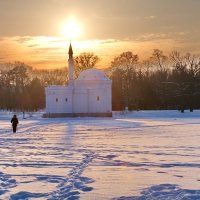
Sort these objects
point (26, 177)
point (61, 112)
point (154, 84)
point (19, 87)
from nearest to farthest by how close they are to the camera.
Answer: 1. point (26, 177)
2. point (61, 112)
3. point (154, 84)
4. point (19, 87)

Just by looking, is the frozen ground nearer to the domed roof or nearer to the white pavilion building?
the white pavilion building

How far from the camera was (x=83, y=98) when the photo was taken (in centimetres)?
6138

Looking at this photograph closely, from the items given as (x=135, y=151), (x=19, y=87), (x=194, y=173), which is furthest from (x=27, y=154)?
(x=19, y=87)

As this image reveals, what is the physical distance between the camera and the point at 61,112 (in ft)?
199

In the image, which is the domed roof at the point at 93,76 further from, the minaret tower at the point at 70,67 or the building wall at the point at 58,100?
the building wall at the point at 58,100

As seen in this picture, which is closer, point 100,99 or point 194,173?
point 194,173

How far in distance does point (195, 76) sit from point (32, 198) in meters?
67.8

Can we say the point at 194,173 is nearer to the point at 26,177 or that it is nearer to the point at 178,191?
the point at 178,191

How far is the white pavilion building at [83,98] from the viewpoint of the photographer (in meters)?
60.6

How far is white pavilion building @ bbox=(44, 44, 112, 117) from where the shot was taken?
2384 inches

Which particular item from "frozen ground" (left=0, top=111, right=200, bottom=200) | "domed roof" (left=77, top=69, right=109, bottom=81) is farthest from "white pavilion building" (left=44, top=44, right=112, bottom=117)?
"frozen ground" (left=0, top=111, right=200, bottom=200)

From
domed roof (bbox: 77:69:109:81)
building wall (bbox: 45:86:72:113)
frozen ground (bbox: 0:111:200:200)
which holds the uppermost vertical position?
domed roof (bbox: 77:69:109:81)

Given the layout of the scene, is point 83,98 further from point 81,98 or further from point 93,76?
point 93,76

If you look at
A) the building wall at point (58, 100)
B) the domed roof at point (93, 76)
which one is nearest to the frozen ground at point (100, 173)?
the building wall at point (58, 100)
